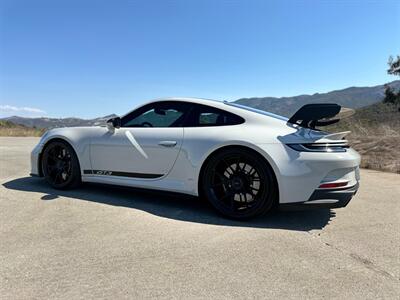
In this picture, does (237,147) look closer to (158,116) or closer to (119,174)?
(158,116)

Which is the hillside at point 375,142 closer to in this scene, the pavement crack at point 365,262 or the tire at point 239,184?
the tire at point 239,184

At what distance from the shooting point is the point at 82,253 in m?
2.76

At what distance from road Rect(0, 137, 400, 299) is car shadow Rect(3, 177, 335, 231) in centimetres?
1

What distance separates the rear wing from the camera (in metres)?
3.66

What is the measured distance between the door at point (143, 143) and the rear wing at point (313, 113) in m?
1.31

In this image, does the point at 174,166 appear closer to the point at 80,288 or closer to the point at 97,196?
the point at 97,196

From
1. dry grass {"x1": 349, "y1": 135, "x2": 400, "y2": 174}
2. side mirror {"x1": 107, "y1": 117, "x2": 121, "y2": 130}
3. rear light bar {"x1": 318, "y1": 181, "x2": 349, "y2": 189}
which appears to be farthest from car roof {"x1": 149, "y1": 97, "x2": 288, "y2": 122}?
dry grass {"x1": 349, "y1": 135, "x2": 400, "y2": 174}

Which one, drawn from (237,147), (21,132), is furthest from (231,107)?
(21,132)

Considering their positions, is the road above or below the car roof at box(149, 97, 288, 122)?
below

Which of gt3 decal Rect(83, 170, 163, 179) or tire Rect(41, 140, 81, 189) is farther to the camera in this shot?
tire Rect(41, 140, 81, 189)

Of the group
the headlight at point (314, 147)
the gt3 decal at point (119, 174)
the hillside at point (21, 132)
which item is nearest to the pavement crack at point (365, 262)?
the headlight at point (314, 147)

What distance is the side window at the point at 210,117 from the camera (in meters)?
3.97

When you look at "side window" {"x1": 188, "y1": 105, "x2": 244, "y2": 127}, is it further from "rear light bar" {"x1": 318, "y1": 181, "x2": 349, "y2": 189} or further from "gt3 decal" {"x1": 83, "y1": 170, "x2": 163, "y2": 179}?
"rear light bar" {"x1": 318, "y1": 181, "x2": 349, "y2": 189}

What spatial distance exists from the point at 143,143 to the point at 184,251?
1.76 metres
